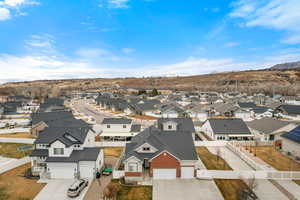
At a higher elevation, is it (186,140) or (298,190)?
(186,140)

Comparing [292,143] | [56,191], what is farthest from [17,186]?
[292,143]

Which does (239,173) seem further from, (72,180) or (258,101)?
(258,101)

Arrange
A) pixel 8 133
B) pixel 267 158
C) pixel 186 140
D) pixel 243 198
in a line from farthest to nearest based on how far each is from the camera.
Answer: pixel 8 133
pixel 267 158
pixel 186 140
pixel 243 198

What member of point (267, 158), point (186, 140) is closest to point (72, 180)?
point (186, 140)

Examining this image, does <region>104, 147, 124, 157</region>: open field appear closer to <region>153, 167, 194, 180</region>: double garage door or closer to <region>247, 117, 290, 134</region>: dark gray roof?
<region>153, 167, 194, 180</region>: double garage door

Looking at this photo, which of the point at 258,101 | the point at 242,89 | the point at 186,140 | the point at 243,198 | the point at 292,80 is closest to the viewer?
the point at 243,198

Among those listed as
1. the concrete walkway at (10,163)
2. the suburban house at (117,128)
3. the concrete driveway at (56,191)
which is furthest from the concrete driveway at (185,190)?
the concrete walkway at (10,163)

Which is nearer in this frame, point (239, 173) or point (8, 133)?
point (239, 173)

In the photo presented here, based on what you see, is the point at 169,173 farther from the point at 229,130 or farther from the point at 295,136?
the point at 295,136
